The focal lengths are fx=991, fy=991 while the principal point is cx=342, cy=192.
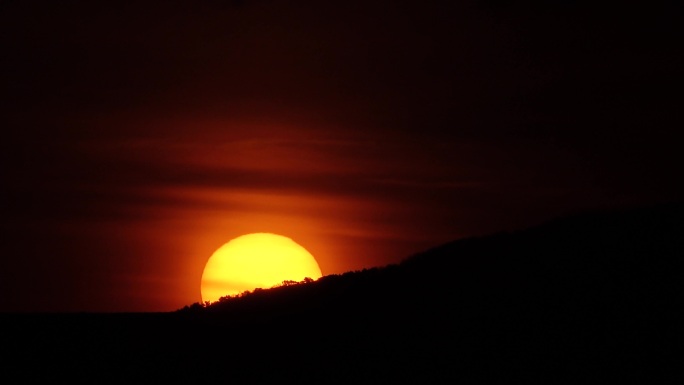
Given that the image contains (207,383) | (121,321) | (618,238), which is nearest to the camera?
(207,383)

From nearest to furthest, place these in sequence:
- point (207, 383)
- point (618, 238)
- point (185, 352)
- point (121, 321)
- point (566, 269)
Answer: point (207, 383), point (185, 352), point (121, 321), point (566, 269), point (618, 238)

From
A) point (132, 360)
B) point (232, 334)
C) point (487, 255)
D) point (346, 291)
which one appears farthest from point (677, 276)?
point (132, 360)

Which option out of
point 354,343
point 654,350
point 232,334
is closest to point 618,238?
point 654,350

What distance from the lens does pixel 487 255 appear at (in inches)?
672

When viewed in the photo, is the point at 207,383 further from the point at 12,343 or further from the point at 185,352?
the point at 12,343

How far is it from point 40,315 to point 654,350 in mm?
9218

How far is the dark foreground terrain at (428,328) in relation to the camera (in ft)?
43.5

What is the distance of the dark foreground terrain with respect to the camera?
13.3 meters

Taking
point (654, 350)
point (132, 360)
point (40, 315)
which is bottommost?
point (654, 350)

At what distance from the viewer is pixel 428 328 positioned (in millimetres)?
14508

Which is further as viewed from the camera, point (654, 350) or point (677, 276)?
point (677, 276)

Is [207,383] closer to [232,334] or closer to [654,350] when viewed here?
[232,334]

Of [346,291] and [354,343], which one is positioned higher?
[346,291]

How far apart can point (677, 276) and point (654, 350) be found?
2.35 meters
